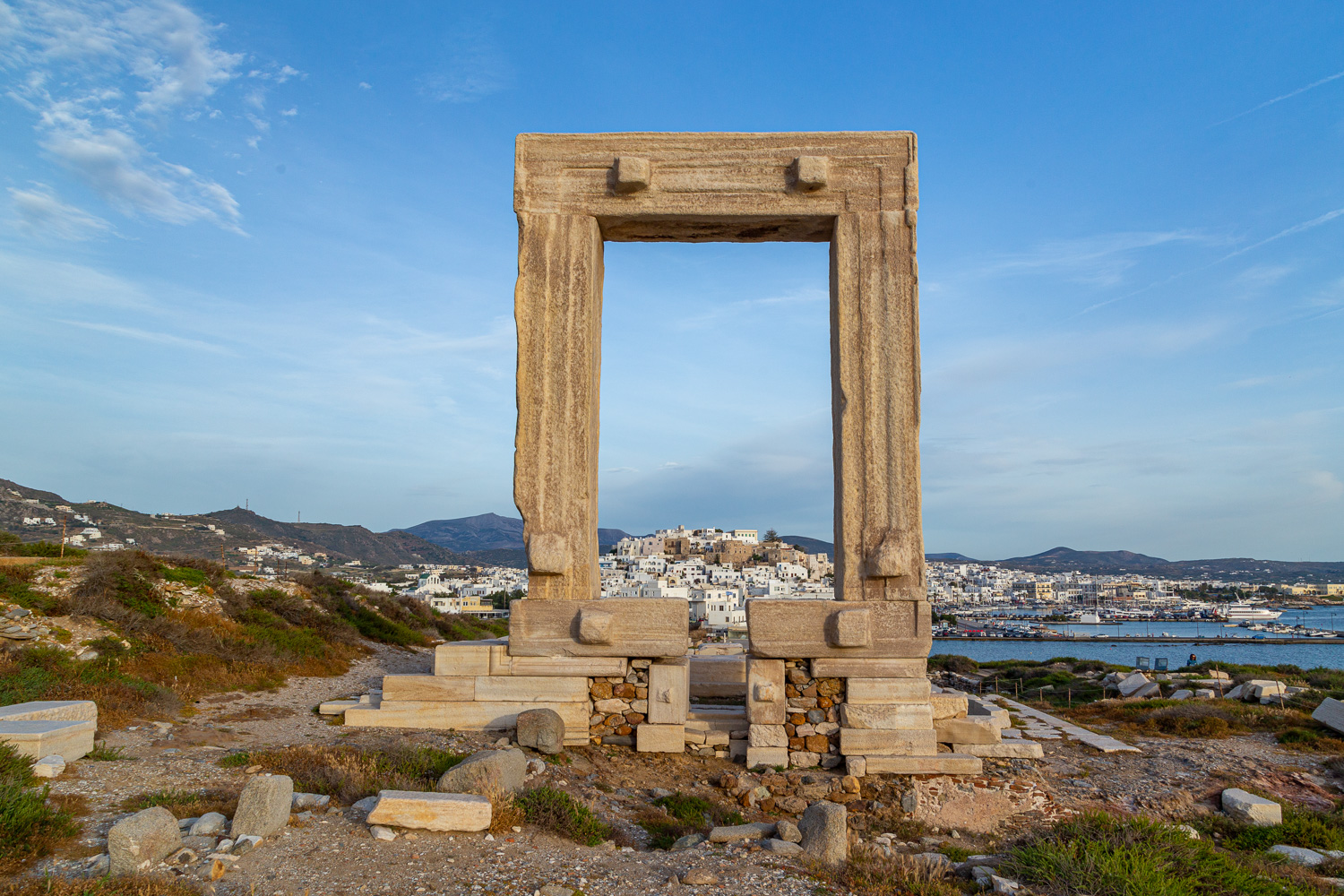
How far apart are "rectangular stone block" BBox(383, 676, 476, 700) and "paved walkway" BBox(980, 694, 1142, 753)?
6852 millimetres

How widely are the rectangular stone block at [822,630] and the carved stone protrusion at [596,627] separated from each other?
4.94 ft

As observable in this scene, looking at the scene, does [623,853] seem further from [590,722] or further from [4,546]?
[4,546]

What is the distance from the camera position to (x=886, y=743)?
786cm

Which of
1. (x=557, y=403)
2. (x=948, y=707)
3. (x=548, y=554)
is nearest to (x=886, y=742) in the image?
(x=948, y=707)

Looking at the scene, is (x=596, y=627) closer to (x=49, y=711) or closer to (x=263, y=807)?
(x=263, y=807)

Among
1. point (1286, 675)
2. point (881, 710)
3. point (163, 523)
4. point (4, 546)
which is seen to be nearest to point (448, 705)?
point (881, 710)

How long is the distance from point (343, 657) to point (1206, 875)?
12.6 meters

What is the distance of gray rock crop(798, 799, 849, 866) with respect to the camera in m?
5.07

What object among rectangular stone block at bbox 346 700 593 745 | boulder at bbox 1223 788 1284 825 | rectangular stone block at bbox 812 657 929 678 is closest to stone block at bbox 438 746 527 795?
rectangular stone block at bbox 346 700 593 745

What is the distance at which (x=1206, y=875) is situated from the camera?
4.56m

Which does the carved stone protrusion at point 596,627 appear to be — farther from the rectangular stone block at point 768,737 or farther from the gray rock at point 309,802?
the gray rock at point 309,802

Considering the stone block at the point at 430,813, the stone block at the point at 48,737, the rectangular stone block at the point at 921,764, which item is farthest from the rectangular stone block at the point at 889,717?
the stone block at the point at 48,737

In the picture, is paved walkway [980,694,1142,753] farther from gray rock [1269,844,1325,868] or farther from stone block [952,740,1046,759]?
gray rock [1269,844,1325,868]

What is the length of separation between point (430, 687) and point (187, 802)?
309 centimetres
